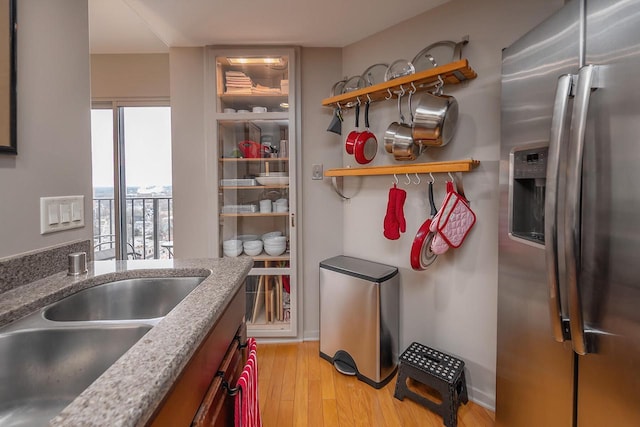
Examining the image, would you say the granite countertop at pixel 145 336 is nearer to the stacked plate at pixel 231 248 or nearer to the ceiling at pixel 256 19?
the stacked plate at pixel 231 248

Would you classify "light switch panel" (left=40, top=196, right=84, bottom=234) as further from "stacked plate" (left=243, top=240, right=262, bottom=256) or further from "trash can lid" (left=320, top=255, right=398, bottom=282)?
"trash can lid" (left=320, top=255, right=398, bottom=282)

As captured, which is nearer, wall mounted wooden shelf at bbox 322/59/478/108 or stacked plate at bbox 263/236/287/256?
wall mounted wooden shelf at bbox 322/59/478/108

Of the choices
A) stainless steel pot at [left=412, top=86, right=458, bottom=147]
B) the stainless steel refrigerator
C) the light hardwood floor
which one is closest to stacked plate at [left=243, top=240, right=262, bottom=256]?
the light hardwood floor

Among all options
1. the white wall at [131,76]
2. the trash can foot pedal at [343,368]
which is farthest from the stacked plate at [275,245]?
the white wall at [131,76]

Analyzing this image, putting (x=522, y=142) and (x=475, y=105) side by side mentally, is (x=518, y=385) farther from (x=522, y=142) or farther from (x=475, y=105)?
(x=475, y=105)

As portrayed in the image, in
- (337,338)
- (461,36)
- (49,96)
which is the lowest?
(337,338)

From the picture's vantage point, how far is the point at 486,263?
1.59 metres

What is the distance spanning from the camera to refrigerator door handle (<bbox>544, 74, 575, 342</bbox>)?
2.74ft

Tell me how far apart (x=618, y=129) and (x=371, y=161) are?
139 cm

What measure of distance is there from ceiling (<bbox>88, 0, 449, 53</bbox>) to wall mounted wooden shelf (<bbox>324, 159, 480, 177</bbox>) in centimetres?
95

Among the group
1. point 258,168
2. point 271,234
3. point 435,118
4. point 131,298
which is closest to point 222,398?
point 131,298

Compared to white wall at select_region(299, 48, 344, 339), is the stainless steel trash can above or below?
below

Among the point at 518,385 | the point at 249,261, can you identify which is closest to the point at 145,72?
the point at 249,261

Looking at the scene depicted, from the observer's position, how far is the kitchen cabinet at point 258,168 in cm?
224
